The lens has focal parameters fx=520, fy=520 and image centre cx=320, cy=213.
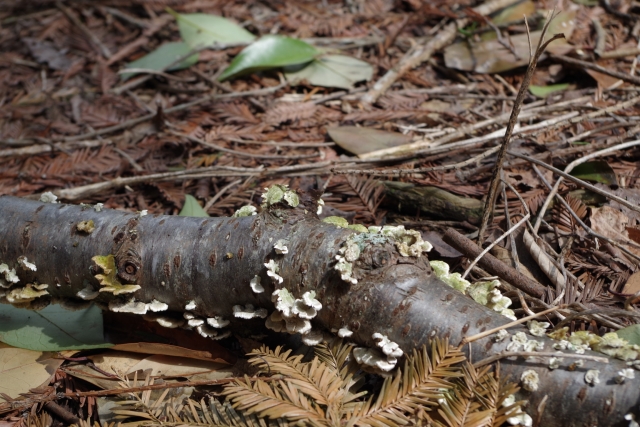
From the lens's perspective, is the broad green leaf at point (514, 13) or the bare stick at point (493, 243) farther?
the broad green leaf at point (514, 13)

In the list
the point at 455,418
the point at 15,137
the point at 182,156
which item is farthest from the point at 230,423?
the point at 15,137

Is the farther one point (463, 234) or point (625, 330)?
point (463, 234)

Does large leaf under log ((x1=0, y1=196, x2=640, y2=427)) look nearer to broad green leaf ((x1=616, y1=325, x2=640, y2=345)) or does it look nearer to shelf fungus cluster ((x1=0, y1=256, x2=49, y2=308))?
shelf fungus cluster ((x1=0, y1=256, x2=49, y2=308))

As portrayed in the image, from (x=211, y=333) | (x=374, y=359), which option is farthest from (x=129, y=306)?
(x=374, y=359)

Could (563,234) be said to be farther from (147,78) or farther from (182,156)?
(147,78)

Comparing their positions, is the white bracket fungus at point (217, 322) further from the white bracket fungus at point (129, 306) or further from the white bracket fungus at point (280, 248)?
the white bracket fungus at point (280, 248)

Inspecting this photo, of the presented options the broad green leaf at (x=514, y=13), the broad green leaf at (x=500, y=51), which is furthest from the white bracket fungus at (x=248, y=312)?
the broad green leaf at (x=514, y=13)

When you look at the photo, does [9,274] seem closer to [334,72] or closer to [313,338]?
[313,338]
